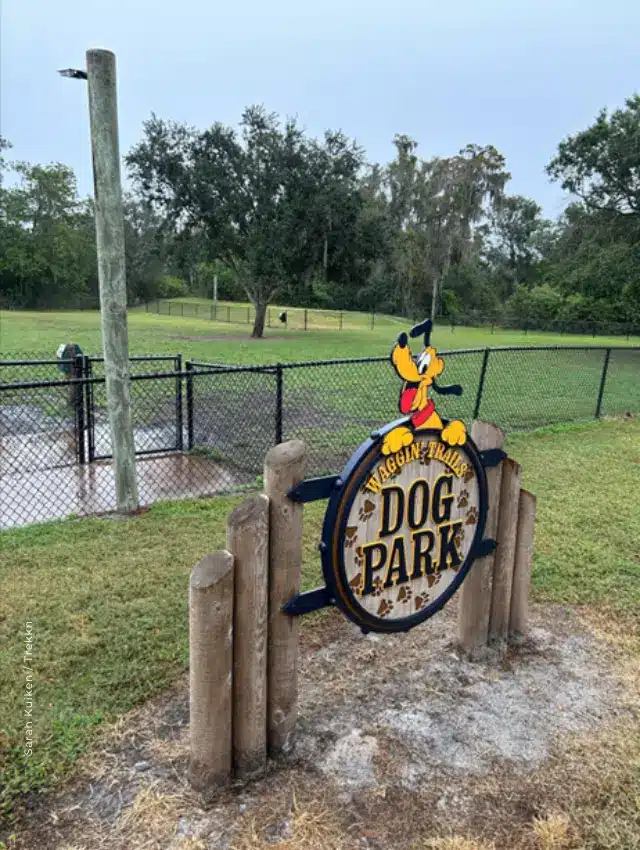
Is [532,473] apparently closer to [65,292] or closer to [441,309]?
[441,309]

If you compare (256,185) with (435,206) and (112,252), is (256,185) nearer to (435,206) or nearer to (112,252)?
(112,252)

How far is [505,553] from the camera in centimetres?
278

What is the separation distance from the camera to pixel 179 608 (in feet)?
10.3

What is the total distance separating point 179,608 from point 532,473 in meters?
3.77

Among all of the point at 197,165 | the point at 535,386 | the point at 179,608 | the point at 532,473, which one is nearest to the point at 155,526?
the point at 179,608

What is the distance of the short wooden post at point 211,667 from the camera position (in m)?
1.87

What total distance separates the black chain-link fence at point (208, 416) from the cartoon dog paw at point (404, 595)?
2.87 m

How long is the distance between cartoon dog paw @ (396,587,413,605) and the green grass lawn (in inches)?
39.2

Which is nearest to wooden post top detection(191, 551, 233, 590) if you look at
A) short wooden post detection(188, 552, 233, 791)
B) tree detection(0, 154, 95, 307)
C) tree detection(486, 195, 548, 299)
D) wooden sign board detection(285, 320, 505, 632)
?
short wooden post detection(188, 552, 233, 791)

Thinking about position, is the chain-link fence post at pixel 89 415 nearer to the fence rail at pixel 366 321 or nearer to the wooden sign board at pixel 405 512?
the wooden sign board at pixel 405 512

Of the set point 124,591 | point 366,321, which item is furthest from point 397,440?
point 366,321

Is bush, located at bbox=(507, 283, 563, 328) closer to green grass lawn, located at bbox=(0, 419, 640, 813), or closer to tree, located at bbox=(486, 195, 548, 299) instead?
tree, located at bbox=(486, 195, 548, 299)

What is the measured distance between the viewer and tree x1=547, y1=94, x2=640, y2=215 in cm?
2108

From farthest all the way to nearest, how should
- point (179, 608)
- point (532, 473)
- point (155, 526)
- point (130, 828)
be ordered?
point (532, 473) < point (155, 526) < point (179, 608) < point (130, 828)
